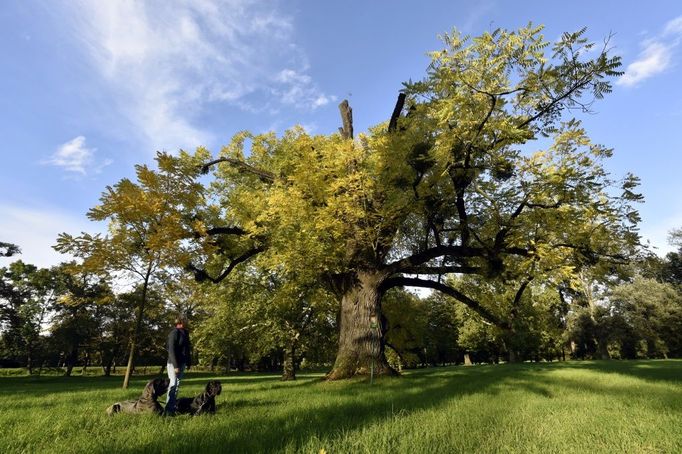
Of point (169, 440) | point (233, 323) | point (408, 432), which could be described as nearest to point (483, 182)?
point (408, 432)

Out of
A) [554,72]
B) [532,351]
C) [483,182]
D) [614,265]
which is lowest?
[532,351]

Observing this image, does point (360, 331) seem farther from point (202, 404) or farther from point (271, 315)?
point (271, 315)

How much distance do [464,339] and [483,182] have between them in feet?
130

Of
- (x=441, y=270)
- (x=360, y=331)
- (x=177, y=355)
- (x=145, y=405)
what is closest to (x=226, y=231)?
(x=360, y=331)

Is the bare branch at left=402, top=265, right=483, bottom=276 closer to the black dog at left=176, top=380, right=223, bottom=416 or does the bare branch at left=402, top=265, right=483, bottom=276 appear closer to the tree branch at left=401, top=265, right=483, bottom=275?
the tree branch at left=401, top=265, right=483, bottom=275

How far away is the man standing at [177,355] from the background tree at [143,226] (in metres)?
4.56

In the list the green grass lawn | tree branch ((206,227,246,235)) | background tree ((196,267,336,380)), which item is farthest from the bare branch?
the green grass lawn

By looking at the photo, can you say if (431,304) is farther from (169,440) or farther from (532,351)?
(169,440)

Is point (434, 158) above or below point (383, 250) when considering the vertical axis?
above

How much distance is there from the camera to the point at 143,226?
11789 millimetres

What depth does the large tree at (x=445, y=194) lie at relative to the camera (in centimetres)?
843

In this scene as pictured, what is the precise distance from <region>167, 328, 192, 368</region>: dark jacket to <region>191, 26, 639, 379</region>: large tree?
5.10m

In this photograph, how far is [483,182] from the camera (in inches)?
467

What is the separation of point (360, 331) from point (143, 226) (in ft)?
26.3
